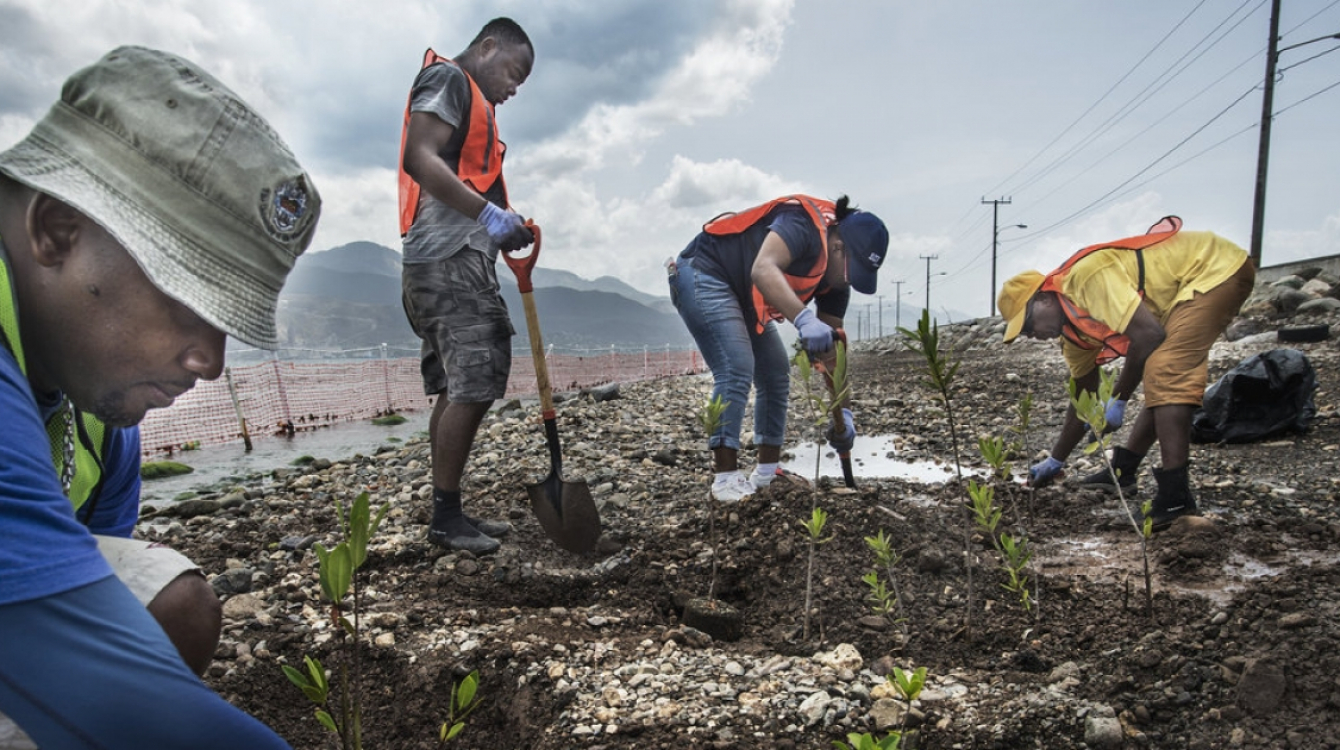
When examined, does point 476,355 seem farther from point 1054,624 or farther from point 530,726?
point 1054,624

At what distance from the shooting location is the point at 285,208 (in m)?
1.02

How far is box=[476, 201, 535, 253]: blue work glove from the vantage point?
3.00 metres

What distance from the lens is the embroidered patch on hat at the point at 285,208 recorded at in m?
0.99

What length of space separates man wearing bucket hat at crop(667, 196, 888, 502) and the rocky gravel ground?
13.8 inches

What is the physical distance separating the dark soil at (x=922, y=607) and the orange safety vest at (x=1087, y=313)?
0.85 m

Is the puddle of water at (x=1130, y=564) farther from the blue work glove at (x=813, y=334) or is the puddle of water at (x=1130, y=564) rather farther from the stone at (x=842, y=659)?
the blue work glove at (x=813, y=334)

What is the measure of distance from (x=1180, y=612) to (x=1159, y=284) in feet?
6.59

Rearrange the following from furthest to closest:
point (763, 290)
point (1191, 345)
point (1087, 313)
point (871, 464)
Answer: point (871, 464)
point (1087, 313)
point (763, 290)
point (1191, 345)

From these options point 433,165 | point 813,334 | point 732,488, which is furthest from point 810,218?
point 433,165

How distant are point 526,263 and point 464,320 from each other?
1.53ft

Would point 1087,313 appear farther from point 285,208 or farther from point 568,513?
point 285,208

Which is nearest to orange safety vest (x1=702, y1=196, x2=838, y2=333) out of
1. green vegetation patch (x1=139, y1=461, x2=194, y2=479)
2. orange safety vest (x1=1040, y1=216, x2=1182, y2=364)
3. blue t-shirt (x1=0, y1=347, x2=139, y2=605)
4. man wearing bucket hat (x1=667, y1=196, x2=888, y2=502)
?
man wearing bucket hat (x1=667, y1=196, x2=888, y2=502)

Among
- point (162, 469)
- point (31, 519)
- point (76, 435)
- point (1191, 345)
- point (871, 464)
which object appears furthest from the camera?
point (162, 469)

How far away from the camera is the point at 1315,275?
14438 mm
